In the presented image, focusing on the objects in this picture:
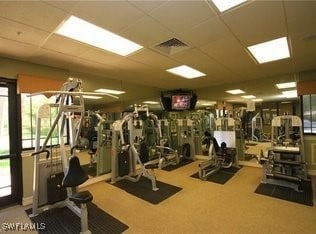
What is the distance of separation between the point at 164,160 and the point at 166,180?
130 cm

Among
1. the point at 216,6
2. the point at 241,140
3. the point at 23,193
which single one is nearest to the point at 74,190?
the point at 23,193

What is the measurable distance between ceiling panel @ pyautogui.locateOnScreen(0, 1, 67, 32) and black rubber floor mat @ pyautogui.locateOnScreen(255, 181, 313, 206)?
13.9 feet

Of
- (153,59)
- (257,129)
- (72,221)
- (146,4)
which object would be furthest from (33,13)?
(257,129)

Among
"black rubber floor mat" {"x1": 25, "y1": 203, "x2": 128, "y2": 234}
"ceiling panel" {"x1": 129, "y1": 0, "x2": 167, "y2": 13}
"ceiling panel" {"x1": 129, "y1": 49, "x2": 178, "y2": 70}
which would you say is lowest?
"black rubber floor mat" {"x1": 25, "y1": 203, "x2": 128, "y2": 234}

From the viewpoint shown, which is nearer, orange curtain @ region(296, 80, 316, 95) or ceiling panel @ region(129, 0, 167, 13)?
ceiling panel @ region(129, 0, 167, 13)

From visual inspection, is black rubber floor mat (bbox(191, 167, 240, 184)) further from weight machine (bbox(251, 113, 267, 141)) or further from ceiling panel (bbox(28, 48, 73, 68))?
ceiling panel (bbox(28, 48, 73, 68))

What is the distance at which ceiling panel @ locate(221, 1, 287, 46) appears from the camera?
1.92m

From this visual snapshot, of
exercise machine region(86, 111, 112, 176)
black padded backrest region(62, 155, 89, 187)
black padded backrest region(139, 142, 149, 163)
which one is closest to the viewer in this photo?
black padded backrest region(62, 155, 89, 187)

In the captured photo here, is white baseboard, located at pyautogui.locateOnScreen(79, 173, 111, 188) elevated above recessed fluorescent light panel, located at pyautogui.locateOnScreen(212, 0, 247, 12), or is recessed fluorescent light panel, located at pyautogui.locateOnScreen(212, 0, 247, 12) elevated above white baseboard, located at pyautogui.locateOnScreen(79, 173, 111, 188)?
recessed fluorescent light panel, located at pyautogui.locateOnScreen(212, 0, 247, 12)

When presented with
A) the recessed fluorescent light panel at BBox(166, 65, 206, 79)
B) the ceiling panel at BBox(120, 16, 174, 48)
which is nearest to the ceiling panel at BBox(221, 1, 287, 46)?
the ceiling panel at BBox(120, 16, 174, 48)

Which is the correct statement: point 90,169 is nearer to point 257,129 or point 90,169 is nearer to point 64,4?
point 64,4

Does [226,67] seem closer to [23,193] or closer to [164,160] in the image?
[164,160]

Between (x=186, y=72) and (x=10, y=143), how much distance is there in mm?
3851

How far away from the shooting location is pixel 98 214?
115 inches
